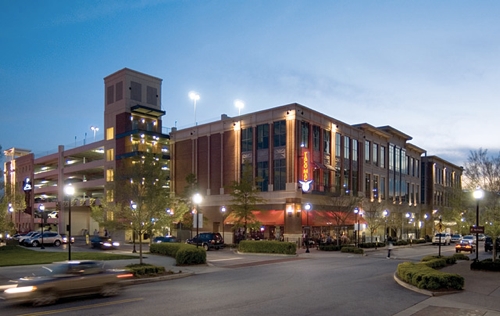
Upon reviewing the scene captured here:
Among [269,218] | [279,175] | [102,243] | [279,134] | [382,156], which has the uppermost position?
[279,134]

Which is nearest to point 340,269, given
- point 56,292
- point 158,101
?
point 56,292

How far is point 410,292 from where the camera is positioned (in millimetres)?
18562

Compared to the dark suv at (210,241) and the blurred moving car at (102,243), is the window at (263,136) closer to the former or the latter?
the dark suv at (210,241)

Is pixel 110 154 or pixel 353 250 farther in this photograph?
pixel 110 154

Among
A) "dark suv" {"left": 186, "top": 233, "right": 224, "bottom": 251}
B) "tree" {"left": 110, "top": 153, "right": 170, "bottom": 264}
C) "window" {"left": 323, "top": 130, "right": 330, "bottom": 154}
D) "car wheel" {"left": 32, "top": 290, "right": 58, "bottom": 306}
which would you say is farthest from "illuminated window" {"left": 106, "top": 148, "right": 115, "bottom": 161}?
"car wheel" {"left": 32, "top": 290, "right": 58, "bottom": 306}

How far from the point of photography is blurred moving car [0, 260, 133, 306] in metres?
14.7

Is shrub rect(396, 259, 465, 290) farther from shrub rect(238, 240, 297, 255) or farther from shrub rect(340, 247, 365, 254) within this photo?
shrub rect(340, 247, 365, 254)

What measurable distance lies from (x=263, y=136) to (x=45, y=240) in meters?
26.8

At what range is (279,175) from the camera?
53.4 meters

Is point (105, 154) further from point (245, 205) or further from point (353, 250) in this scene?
point (353, 250)

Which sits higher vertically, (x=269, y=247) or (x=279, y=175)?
(x=279, y=175)

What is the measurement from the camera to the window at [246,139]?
5700cm

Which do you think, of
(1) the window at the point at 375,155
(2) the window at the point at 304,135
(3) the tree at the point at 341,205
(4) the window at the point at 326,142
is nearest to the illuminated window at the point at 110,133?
(2) the window at the point at 304,135

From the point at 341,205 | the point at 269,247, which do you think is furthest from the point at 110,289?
the point at 341,205
